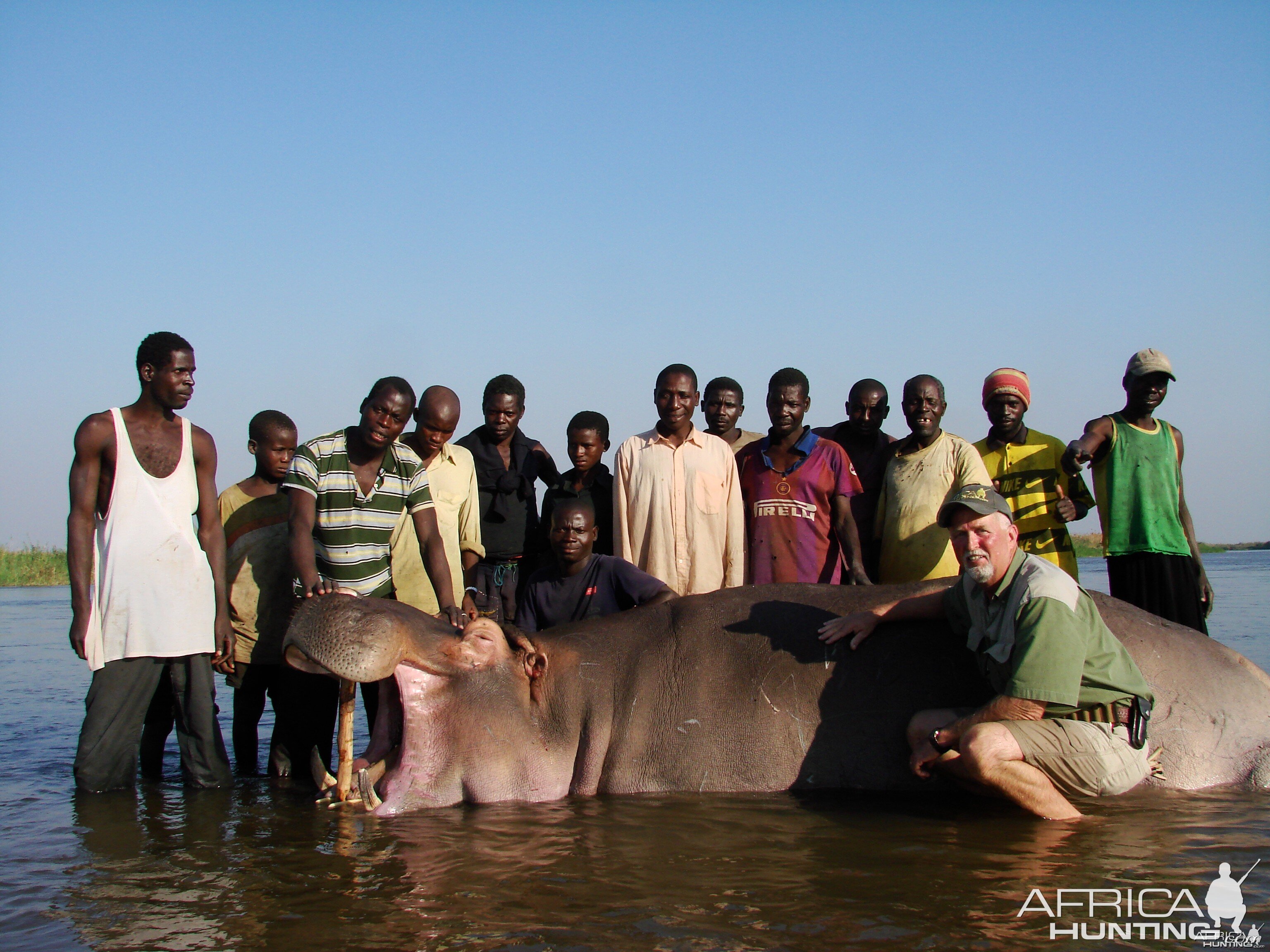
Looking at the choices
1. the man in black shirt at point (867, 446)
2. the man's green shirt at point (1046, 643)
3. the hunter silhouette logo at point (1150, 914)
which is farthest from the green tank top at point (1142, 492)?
the hunter silhouette logo at point (1150, 914)

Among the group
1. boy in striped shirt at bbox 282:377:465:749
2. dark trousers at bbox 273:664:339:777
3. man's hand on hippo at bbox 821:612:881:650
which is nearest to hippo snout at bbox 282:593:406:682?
boy in striped shirt at bbox 282:377:465:749

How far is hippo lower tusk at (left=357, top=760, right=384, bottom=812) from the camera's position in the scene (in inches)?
185

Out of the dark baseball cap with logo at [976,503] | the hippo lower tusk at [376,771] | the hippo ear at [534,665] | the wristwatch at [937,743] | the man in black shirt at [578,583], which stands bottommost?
the hippo lower tusk at [376,771]

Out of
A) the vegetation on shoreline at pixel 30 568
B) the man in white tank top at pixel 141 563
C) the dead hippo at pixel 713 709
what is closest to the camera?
the dead hippo at pixel 713 709

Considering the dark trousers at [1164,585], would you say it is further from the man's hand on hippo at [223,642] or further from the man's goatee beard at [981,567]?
the man's hand on hippo at [223,642]

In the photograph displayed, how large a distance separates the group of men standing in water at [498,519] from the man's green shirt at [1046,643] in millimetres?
1592

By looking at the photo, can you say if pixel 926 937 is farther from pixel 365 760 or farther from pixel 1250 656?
pixel 1250 656

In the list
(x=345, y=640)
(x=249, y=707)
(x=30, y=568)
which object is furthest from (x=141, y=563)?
Result: (x=30, y=568)

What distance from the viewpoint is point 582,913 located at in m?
3.57

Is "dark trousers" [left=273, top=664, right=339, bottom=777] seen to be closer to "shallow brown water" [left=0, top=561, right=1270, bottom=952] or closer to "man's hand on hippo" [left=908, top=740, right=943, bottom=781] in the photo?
"shallow brown water" [left=0, top=561, right=1270, bottom=952]

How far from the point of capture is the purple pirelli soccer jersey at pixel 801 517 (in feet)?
21.5

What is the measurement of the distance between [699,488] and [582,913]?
3.27 meters

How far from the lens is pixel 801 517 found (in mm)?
6547

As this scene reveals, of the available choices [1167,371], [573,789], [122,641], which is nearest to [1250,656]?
[1167,371]
